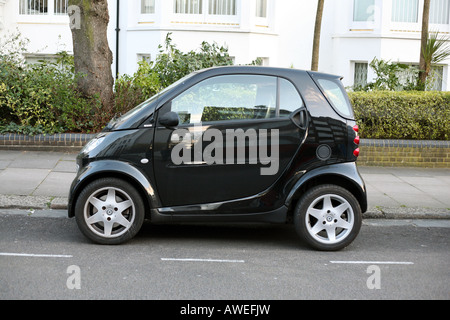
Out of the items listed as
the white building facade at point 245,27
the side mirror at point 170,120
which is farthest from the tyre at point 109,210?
the white building facade at point 245,27

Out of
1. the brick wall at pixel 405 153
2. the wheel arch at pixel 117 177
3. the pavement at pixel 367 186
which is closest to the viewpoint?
the wheel arch at pixel 117 177

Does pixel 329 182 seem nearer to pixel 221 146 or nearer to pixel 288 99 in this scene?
pixel 288 99

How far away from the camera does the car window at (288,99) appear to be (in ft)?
22.1

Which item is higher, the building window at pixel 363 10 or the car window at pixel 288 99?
the building window at pixel 363 10

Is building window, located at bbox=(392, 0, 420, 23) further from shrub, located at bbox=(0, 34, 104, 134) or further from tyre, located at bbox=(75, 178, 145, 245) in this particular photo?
tyre, located at bbox=(75, 178, 145, 245)

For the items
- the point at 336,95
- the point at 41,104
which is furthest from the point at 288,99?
the point at 41,104

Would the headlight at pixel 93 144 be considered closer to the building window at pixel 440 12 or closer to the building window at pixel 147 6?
the building window at pixel 147 6

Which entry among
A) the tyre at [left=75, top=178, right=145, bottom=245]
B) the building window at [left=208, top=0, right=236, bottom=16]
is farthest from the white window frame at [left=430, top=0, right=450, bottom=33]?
the tyre at [left=75, top=178, right=145, bottom=245]

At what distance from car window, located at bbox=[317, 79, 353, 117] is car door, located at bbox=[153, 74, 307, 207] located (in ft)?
1.20

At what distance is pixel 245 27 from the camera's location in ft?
59.2

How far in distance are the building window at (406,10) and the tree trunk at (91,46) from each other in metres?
9.51

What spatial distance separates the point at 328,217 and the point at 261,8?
13.0 meters

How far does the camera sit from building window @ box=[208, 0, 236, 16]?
1831 centimetres
